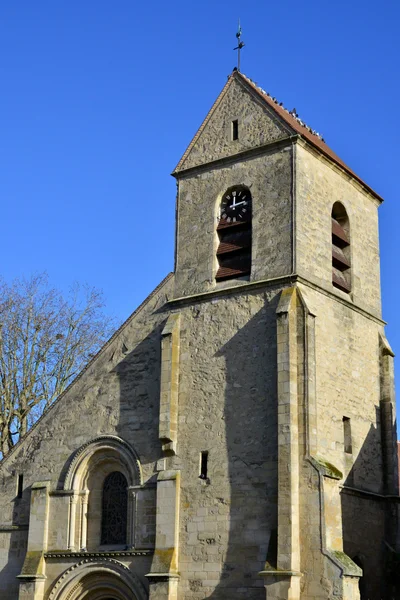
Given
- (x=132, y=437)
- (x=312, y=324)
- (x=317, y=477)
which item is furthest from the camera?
(x=132, y=437)

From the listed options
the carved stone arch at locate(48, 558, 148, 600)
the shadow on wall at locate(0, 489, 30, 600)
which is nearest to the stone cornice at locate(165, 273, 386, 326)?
the carved stone arch at locate(48, 558, 148, 600)

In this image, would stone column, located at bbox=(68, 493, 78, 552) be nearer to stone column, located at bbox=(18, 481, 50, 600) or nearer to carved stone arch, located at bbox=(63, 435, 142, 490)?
carved stone arch, located at bbox=(63, 435, 142, 490)

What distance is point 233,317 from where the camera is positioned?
899 inches

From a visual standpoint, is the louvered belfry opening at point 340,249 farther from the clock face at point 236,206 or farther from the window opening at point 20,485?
the window opening at point 20,485

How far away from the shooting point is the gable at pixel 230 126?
23958mm

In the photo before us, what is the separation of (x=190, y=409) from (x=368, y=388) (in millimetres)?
4774

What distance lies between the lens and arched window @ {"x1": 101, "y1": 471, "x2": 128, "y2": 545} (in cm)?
2358

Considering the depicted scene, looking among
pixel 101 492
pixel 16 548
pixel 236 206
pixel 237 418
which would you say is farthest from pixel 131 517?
pixel 236 206

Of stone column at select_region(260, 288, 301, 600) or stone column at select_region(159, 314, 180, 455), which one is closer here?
stone column at select_region(260, 288, 301, 600)

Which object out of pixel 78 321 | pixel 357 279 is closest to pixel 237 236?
pixel 357 279

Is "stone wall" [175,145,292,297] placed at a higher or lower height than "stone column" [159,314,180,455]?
higher

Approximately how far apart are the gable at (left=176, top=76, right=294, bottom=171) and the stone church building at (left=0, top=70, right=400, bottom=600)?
0.05 meters

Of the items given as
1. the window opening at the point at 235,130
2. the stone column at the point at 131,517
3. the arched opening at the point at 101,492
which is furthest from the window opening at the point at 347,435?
the window opening at the point at 235,130

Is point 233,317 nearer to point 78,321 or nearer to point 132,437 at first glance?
point 132,437
